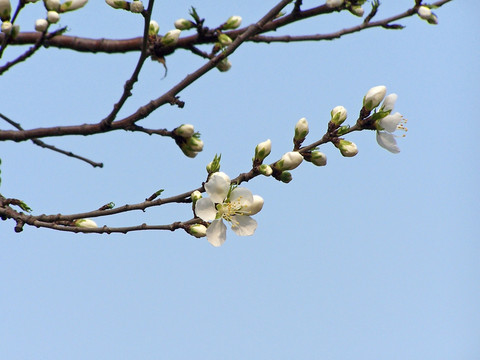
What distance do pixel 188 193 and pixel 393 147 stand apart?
98cm

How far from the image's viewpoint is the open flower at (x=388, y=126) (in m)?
2.52

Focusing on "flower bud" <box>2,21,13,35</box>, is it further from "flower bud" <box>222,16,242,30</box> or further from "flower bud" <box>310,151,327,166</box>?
"flower bud" <box>310,151,327,166</box>

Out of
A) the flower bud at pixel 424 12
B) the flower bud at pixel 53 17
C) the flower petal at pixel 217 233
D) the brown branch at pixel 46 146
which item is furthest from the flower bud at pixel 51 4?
the flower bud at pixel 424 12

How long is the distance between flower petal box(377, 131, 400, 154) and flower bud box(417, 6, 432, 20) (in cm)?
64

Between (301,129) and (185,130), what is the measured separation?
1.72 feet

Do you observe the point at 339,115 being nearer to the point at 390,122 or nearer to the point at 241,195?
the point at 390,122

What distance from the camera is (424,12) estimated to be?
2.71 meters

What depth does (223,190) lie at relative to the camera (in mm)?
2279

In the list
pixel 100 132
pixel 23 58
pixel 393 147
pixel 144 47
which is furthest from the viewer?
pixel 393 147

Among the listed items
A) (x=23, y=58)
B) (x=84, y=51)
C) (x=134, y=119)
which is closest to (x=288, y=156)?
(x=134, y=119)

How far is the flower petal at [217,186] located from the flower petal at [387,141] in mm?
765

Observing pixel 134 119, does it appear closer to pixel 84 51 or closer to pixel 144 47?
pixel 144 47

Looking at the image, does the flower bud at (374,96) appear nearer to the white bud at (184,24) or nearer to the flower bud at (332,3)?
the flower bud at (332,3)

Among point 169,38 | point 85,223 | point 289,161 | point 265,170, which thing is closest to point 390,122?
point 289,161
